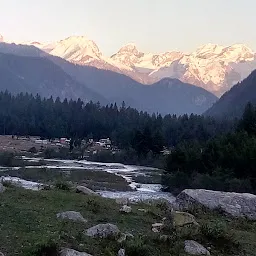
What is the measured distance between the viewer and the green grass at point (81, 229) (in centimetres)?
1198

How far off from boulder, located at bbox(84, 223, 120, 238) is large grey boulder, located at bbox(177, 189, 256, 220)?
6257 millimetres

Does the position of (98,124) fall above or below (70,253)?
below

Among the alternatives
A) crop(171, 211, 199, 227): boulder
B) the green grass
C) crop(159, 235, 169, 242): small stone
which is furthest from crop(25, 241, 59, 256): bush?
crop(171, 211, 199, 227): boulder

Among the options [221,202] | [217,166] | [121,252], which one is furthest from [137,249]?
[217,166]

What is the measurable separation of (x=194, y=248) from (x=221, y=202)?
7019 mm

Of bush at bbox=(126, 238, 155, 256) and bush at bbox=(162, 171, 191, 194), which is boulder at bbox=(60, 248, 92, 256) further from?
bush at bbox=(162, 171, 191, 194)

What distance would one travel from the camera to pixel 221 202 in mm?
19766

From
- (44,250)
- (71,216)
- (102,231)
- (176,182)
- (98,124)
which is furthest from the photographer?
(98,124)

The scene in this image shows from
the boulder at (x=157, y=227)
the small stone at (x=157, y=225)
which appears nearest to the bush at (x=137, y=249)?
the boulder at (x=157, y=227)

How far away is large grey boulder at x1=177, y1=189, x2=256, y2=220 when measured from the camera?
19.4 m

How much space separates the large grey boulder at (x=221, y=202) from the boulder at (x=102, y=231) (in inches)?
246

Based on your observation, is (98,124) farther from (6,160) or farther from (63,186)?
(63,186)

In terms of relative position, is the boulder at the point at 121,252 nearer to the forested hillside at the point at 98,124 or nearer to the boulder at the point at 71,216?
the boulder at the point at 71,216

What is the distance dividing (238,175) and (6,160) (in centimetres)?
4706
